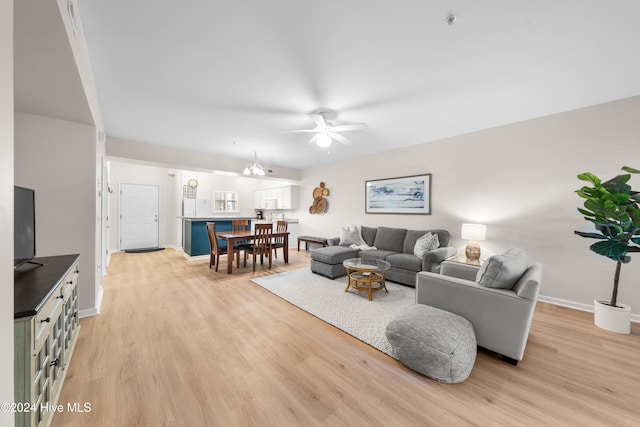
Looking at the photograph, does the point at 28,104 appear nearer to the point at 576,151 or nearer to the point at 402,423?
the point at 402,423

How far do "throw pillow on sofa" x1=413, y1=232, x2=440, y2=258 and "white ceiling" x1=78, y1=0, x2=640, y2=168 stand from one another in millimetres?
1834

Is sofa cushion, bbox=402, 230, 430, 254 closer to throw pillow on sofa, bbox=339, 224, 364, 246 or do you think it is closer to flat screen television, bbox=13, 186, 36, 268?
throw pillow on sofa, bbox=339, 224, 364, 246

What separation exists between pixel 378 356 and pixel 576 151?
3.59 meters

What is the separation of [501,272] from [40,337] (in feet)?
10.1

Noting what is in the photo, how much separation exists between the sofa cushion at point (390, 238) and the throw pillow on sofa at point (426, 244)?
52 cm

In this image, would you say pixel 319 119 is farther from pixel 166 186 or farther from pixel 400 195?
pixel 166 186

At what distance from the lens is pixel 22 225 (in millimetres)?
1438

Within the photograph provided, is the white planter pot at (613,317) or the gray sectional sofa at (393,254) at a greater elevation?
the gray sectional sofa at (393,254)

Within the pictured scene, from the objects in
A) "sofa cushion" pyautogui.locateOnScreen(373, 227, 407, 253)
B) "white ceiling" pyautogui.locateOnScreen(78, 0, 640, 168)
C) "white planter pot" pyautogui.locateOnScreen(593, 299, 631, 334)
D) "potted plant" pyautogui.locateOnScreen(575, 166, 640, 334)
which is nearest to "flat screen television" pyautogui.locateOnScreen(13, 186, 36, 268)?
"white ceiling" pyautogui.locateOnScreen(78, 0, 640, 168)

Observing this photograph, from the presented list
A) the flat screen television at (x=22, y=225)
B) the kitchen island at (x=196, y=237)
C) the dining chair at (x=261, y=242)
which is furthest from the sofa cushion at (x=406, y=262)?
the kitchen island at (x=196, y=237)

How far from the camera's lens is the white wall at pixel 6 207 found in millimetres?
646

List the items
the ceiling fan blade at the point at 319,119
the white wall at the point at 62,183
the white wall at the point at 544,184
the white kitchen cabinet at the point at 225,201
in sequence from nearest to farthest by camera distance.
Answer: the white wall at the point at 62,183, the white wall at the point at 544,184, the ceiling fan blade at the point at 319,119, the white kitchen cabinet at the point at 225,201

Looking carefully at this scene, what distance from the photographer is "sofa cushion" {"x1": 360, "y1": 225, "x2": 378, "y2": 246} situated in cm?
488

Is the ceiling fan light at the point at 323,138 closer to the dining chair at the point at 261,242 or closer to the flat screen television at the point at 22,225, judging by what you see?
the dining chair at the point at 261,242
